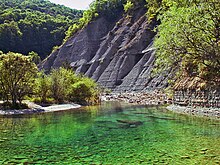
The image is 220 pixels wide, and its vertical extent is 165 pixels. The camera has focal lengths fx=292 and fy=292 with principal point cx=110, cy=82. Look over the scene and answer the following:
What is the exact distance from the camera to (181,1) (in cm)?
1872

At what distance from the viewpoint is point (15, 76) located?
39.2 m

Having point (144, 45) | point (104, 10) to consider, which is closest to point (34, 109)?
point (144, 45)

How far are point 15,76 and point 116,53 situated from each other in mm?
54913

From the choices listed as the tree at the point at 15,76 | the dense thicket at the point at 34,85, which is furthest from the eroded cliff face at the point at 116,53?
the tree at the point at 15,76

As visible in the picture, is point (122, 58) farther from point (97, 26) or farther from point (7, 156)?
point (7, 156)

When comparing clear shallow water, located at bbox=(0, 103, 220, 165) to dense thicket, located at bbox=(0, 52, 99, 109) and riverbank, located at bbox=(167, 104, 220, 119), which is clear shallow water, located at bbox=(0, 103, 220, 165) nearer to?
riverbank, located at bbox=(167, 104, 220, 119)

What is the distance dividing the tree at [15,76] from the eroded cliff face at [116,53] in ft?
105

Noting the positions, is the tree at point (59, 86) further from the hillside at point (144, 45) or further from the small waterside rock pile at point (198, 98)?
the small waterside rock pile at point (198, 98)

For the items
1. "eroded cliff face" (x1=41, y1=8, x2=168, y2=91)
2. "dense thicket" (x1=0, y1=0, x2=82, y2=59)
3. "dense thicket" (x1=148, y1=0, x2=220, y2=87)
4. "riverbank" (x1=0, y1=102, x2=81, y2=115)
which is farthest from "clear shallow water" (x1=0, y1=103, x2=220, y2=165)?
"dense thicket" (x1=0, y1=0, x2=82, y2=59)

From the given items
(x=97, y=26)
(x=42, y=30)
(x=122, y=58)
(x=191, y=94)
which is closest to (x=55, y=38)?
(x=42, y=30)

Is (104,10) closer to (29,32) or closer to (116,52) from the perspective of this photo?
(116,52)

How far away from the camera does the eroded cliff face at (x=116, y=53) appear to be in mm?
75938

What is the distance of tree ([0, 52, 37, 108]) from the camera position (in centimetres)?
3869

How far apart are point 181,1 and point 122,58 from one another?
6813 centimetres
